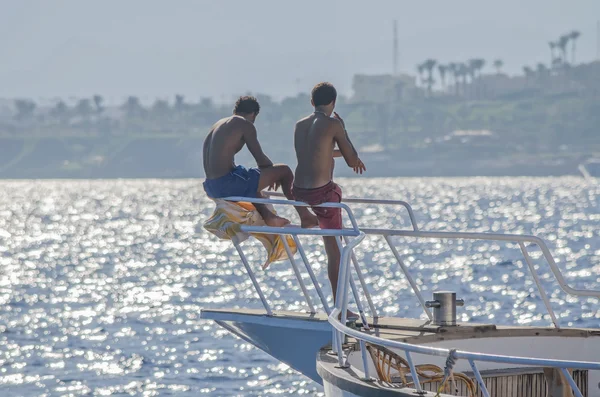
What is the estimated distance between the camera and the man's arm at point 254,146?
11.4 meters

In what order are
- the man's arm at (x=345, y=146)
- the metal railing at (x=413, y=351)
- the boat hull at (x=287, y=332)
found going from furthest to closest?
the boat hull at (x=287, y=332)
the man's arm at (x=345, y=146)
the metal railing at (x=413, y=351)

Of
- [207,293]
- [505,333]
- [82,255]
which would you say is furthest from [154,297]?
[505,333]

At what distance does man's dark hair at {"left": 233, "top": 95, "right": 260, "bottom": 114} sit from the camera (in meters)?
11.6

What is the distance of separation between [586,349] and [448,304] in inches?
51.1

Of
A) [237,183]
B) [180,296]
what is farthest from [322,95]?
[180,296]

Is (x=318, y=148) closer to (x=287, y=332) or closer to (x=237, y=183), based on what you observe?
(x=237, y=183)

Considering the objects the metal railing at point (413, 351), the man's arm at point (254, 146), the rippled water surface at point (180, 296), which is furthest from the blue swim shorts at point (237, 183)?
the rippled water surface at point (180, 296)

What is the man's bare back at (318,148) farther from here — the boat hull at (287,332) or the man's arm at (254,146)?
the boat hull at (287,332)

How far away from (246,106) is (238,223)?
1105 mm

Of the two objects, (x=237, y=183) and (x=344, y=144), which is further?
(x=237, y=183)

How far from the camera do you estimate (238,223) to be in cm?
1140

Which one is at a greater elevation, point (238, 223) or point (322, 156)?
point (322, 156)

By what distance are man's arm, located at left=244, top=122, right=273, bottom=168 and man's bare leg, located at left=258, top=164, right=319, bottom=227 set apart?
2.7 inches

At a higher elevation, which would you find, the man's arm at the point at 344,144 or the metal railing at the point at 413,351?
the man's arm at the point at 344,144
